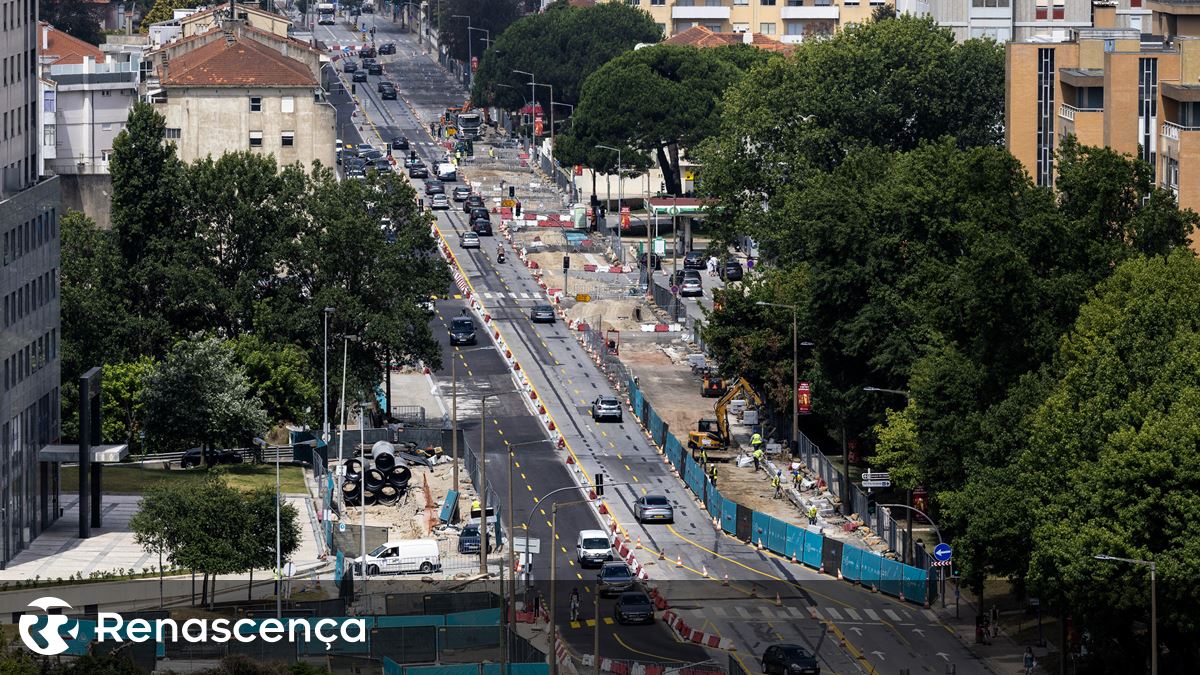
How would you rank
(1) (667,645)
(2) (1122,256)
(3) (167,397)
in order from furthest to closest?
(3) (167,397) → (2) (1122,256) → (1) (667,645)

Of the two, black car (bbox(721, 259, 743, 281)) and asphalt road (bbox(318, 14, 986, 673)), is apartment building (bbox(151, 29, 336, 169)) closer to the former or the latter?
black car (bbox(721, 259, 743, 281))

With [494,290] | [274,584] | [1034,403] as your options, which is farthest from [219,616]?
[494,290]

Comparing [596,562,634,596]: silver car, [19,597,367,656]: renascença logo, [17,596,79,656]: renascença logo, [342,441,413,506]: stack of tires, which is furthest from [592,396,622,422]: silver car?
[17,596,79,656]: renascença logo

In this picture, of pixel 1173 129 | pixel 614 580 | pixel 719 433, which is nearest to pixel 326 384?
pixel 719 433

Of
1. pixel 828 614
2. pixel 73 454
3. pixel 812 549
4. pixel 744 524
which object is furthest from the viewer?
pixel 744 524

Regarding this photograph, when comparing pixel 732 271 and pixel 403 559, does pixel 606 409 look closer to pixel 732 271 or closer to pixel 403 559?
pixel 403 559

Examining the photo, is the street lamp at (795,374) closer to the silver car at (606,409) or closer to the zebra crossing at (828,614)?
the silver car at (606,409)

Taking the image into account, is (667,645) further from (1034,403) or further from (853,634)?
(1034,403)
